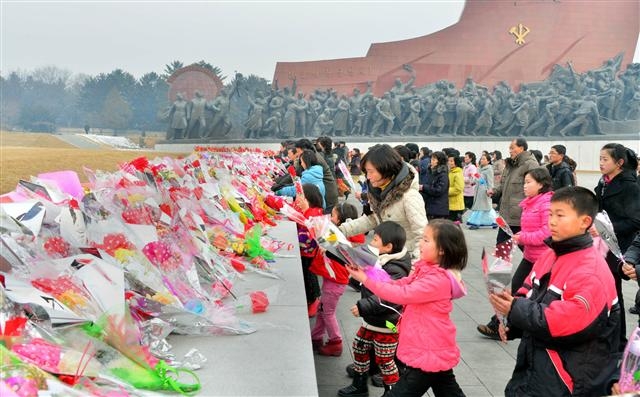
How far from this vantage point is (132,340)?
1.63 metres

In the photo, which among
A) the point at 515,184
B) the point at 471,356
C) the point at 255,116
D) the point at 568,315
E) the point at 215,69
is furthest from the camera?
the point at 255,116

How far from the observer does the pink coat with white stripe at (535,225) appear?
3246 mm

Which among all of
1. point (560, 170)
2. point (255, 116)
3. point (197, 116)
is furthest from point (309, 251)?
point (255, 116)

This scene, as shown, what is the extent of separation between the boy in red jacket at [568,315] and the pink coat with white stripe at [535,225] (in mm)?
1479

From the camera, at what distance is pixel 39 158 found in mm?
2746

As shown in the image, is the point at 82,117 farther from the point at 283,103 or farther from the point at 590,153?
the point at 590,153

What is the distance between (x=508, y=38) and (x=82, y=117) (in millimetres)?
24865

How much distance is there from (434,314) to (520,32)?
1040 inches

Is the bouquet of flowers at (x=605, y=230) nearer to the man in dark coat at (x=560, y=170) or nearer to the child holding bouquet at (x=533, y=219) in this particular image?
the child holding bouquet at (x=533, y=219)

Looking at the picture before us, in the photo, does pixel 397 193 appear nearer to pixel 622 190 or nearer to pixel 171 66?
pixel 622 190

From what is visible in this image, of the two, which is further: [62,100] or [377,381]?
[62,100]

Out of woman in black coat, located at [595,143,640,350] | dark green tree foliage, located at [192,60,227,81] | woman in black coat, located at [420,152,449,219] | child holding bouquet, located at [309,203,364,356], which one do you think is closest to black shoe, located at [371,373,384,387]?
child holding bouquet, located at [309,203,364,356]

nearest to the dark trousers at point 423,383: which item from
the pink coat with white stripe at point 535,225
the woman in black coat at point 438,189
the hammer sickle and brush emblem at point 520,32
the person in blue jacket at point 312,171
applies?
the pink coat with white stripe at point 535,225

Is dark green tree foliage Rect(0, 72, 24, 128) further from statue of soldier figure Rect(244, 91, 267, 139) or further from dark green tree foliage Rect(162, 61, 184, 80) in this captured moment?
statue of soldier figure Rect(244, 91, 267, 139)
